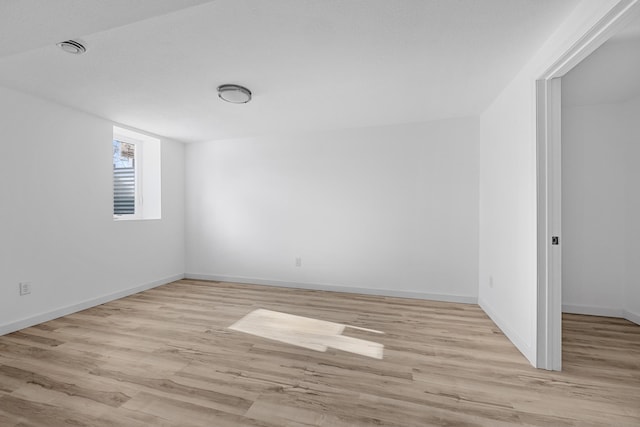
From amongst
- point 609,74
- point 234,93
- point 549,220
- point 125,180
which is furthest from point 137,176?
point 609,74

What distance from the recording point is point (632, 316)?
296cm

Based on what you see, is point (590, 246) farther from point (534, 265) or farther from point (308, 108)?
point (308, 108)

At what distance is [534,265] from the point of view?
208 centimetres

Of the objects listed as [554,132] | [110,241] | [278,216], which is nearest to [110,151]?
[110,241]

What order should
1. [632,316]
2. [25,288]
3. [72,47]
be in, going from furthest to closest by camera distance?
1. [632,316]
2. [25,288]
3. [72,47]

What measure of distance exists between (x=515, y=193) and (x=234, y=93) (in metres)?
2.72

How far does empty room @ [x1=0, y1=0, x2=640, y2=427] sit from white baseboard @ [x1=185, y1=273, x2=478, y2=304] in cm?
3

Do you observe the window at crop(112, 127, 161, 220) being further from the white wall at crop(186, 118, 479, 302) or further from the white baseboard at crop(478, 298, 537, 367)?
the white baseboard at crop(478, 298, 537, 367)

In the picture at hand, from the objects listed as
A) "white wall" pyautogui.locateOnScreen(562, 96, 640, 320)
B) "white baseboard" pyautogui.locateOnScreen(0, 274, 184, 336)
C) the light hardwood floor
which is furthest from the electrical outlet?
"white wall" pyautogui.locateOnScreen(562, 96, 640, 320)

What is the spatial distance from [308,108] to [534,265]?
8.69ft

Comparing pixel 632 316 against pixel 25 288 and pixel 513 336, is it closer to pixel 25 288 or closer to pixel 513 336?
pixel 513 336

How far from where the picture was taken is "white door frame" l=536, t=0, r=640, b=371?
6.57 feet

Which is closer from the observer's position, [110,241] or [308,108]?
[308,108]

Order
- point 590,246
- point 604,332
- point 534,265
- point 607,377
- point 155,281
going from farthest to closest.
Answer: point 155,281 < point 590,246 < point 604,332 < point 534,265 < point 607,377
